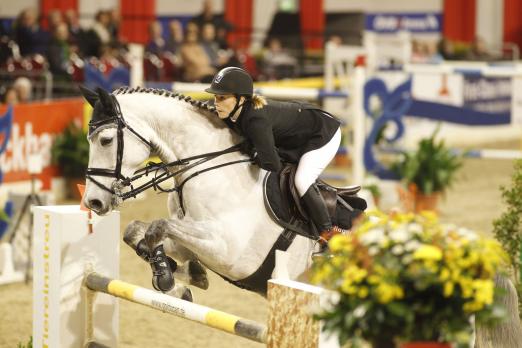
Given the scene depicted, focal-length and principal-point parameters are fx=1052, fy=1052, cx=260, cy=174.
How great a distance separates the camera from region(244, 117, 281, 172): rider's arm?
165 inches

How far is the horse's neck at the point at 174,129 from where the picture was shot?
4371 mm

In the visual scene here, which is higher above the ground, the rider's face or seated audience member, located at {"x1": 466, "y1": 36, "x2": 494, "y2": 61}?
seated audience member, located at {"x1": 466, "y1": 36, "x2": 494, "y2": 61}

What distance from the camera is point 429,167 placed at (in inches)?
382

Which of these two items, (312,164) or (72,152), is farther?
(72,152)

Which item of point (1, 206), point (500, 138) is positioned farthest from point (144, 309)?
point (500, 138)

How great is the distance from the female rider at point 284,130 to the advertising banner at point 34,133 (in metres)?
4.90

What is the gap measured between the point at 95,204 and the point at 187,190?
0.39 metres

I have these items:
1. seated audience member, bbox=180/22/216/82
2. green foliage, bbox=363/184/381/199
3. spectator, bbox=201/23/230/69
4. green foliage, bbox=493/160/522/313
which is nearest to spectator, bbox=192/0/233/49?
spectator, bbox=201/23/230/69

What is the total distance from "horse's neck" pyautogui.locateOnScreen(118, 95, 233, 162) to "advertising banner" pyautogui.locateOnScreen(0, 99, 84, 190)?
187 inches

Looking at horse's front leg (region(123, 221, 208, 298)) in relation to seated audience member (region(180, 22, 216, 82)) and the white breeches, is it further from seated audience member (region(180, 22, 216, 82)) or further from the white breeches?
seated audience member (region(180, 22, 216, 82))

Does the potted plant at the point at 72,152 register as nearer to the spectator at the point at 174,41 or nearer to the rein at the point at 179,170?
the spectator at the point at 174,41

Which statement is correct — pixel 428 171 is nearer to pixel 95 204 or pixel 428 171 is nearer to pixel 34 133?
pixel 34 133

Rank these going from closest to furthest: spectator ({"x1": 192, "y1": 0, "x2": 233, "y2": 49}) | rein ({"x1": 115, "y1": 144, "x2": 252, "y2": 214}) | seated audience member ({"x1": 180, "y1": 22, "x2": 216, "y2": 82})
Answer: rein ({"x1": 115, "y1": 144, "x2": 252, "y2": 214}) → seated audience member ({"x1": 180, "y1": 22, "x2": 216, "y2": 82}) → spectator ({"x1": 192, "y1": 0, "x2": 233, "y2": 49})

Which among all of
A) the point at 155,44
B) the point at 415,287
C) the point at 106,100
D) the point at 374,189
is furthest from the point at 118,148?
the point at 155,44
